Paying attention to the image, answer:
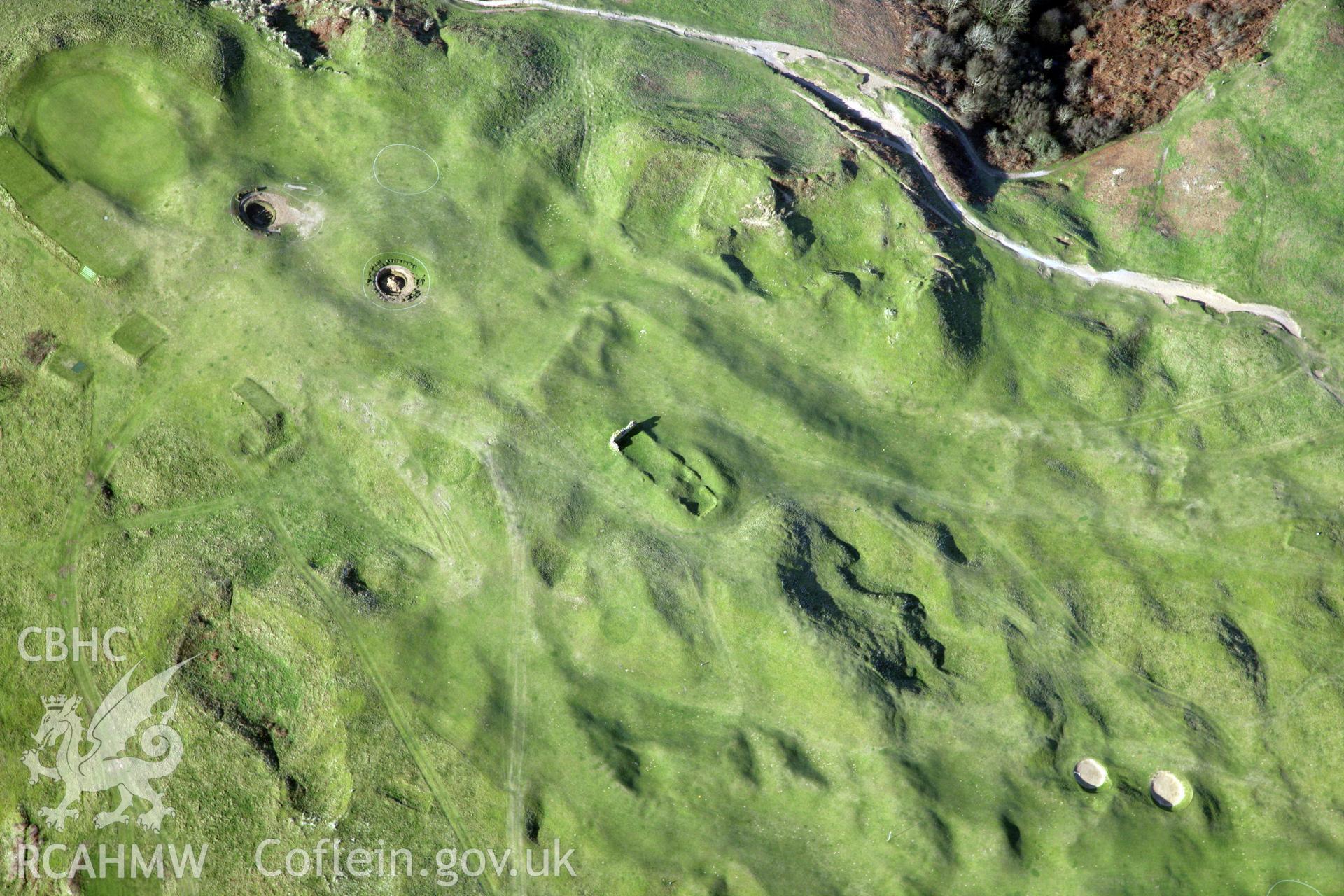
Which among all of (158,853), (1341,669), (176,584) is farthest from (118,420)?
(1341,669)

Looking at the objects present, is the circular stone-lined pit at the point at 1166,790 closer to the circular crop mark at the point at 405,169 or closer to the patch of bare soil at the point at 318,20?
the circular crop mark at the point at 405,169

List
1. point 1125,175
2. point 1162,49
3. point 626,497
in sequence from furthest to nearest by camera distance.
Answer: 1. point 1162,49
2. point 1125,175
3. point 626,497

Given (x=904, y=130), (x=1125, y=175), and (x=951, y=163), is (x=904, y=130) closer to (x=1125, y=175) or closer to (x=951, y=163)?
(x=951, y=163)

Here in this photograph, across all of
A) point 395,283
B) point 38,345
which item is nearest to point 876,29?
point 395,283

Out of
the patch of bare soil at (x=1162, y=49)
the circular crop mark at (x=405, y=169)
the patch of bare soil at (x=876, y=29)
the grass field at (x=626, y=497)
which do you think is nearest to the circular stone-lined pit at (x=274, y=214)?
the grass field at (x=626, y=497)

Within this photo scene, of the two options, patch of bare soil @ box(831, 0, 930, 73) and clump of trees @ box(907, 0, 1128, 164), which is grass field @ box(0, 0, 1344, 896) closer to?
clump of trees @ box(907, 0, 1128, 164)
